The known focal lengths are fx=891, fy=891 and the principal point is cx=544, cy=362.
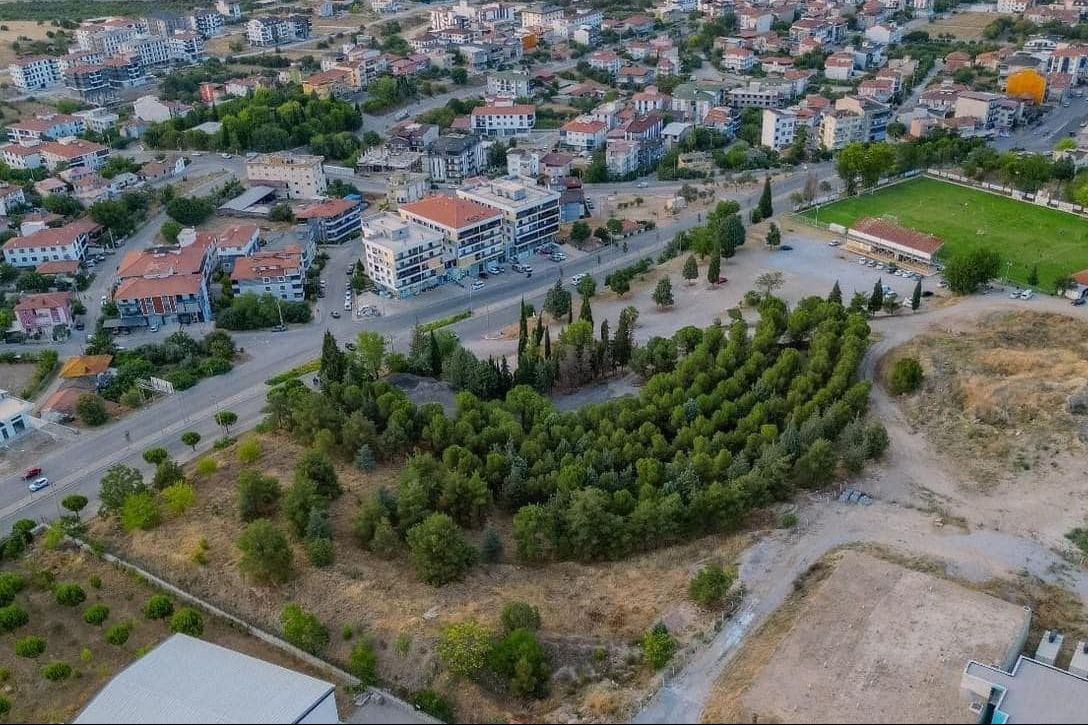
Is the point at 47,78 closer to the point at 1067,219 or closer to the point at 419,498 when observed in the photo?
the point at 419,498

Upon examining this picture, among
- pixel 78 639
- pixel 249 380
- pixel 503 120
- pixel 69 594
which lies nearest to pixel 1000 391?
pixel 249 380

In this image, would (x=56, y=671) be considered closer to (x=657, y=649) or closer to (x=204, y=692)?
(x=204, y=692)

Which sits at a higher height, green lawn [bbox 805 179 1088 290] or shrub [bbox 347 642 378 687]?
green lawn [bbox 805 179 1088 290]

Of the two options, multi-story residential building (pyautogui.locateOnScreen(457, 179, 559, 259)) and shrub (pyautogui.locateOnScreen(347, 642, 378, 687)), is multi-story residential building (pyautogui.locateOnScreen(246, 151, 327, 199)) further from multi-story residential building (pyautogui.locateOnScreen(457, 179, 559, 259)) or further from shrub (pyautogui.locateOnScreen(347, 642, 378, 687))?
shrub (pyautogui.locateOnScreen(347, 642, 378, 687))

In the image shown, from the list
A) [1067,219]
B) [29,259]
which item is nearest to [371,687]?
[29,259]

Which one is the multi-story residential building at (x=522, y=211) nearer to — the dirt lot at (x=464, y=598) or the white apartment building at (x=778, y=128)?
the white apartment building at (x=778, y=128)

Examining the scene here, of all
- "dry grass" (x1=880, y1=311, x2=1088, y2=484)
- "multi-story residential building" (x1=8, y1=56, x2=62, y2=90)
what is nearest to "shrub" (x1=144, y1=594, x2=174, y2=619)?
"dry grass" (x1=880, y1=311, x2=1088, y2=484)
